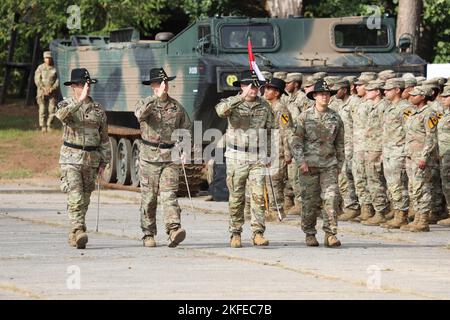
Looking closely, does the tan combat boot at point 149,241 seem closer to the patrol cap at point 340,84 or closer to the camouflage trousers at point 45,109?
the patrol cap at point 340,84

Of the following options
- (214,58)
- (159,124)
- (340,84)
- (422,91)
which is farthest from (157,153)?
(214,58)

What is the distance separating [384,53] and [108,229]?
318 inches

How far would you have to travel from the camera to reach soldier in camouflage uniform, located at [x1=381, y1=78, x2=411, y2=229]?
18.4 meters

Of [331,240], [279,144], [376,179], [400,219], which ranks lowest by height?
[400,219]

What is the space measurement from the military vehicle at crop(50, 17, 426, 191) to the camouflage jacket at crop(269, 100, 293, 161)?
121 inches

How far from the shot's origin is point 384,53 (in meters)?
24.4

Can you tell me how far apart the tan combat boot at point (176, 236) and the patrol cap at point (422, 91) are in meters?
4.17

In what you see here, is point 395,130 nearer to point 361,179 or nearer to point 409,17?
point 361,179

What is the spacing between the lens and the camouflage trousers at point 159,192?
50.7 ft

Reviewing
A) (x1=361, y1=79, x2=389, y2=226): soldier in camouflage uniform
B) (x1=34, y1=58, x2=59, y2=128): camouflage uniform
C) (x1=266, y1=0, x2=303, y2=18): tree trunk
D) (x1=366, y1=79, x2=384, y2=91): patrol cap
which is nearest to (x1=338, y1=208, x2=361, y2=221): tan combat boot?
(x1=361, y1=79, x2=389, y2=226): soldier in camouflage uniform

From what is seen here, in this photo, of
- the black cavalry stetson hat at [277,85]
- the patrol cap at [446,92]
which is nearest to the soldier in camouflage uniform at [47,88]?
the black cavalry stetson hat at [277,85]

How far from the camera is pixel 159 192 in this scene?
51.6 feet

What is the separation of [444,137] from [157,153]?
4.37m
